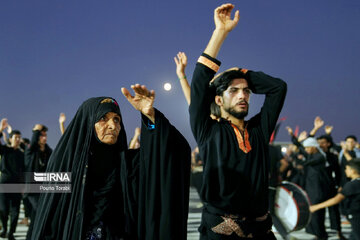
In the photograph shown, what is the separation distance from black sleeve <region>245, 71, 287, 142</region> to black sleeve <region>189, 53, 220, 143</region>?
16.4 inches

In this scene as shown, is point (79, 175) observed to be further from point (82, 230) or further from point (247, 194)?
point (247, 194)

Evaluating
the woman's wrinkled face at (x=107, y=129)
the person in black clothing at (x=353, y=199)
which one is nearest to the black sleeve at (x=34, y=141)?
the woman's wrinkled face at (x=107, y=129)

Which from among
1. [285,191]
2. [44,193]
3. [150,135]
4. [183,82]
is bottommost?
[285,191]

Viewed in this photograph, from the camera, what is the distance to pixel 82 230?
2.76 metres

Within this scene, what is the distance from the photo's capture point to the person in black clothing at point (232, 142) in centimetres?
294

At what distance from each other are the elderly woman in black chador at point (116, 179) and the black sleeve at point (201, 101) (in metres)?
0.33

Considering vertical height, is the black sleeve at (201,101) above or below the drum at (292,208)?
above

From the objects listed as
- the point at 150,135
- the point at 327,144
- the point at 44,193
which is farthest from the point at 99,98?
the point at 327,144

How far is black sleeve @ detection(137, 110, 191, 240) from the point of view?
2.61 meters

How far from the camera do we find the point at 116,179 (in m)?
2.94

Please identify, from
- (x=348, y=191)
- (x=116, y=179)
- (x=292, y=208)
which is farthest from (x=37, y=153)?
(x=348, y=191)

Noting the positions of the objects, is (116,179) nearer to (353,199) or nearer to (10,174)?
(353,199)

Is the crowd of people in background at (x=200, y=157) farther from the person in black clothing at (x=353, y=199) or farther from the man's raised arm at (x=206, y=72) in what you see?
the person in black clothing at (x=353, y=199)

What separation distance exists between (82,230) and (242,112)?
5.10ft
